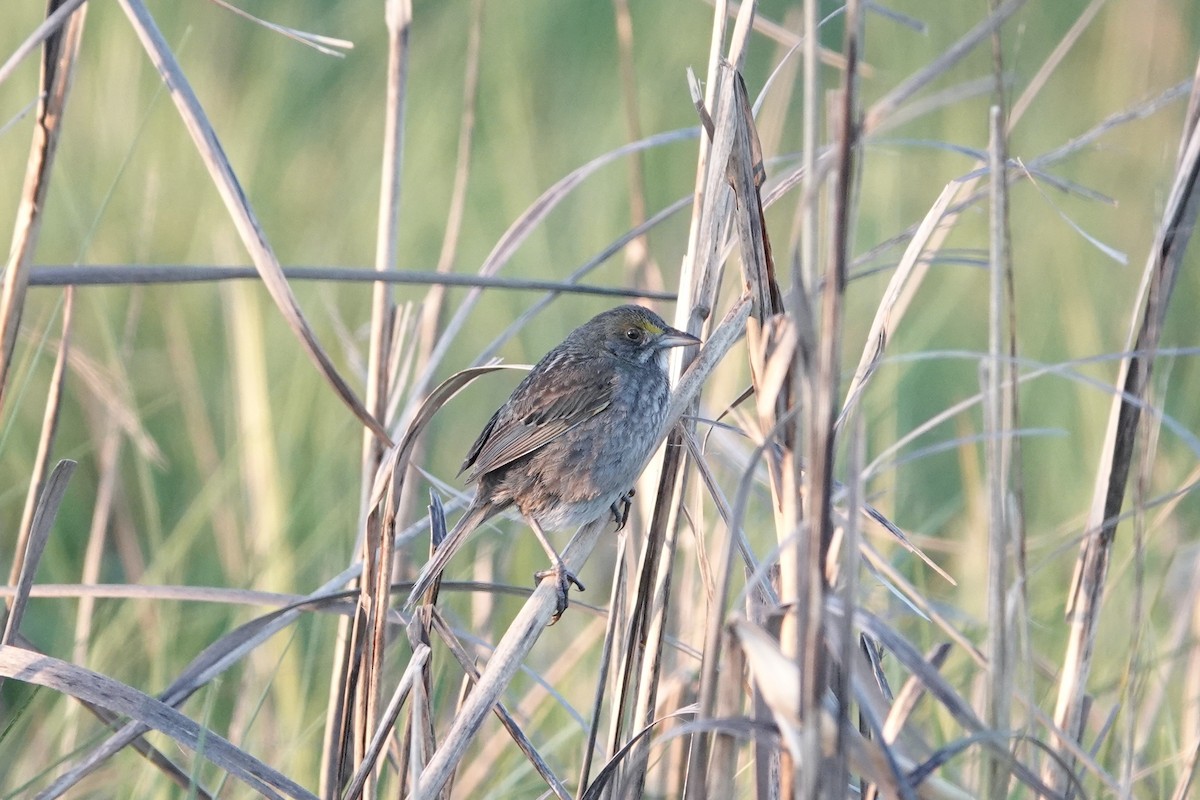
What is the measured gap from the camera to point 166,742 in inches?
143

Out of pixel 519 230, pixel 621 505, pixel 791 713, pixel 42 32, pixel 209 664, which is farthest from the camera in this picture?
pixel 621 505

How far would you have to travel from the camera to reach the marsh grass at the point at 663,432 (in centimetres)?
214

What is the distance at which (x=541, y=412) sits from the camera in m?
3.74

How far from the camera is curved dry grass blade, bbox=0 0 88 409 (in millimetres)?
2381

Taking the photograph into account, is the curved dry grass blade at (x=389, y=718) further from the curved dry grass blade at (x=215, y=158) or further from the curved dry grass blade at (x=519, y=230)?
the curved dry grass blade at (x=519, y=230)

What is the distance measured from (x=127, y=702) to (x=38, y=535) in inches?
16.3

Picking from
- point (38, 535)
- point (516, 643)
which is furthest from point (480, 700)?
point (38, 535)

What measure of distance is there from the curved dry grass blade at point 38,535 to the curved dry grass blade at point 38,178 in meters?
0.21

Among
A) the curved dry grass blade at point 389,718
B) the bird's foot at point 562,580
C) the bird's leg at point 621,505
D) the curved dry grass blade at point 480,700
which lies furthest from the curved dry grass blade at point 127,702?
the bird's leg at point 621,505

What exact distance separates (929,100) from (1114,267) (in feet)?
18.0

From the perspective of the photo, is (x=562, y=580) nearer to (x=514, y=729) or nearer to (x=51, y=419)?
(x=514, y=729)

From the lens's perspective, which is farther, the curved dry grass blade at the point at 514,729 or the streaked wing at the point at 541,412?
the streaked wing at the point at 541,412

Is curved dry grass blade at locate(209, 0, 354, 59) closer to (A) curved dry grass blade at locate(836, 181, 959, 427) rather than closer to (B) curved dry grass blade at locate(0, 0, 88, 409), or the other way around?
(B) curved dry grass blade at locate(0, 0, 88, 409)

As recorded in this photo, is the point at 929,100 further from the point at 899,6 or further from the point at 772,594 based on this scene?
the point at 899,6
